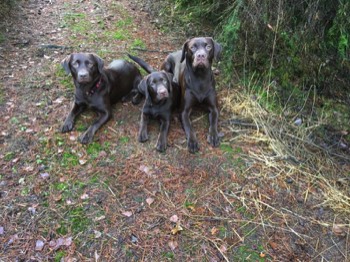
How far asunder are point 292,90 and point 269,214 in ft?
7.57

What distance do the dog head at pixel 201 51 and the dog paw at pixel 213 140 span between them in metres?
0.98

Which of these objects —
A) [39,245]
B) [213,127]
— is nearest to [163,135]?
[213,127]

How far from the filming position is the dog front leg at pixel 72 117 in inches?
194

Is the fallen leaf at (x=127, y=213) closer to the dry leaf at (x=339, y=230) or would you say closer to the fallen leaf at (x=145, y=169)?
the fallen leaf at (x=145, y=169)

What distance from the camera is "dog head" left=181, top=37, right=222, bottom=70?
4.72 m

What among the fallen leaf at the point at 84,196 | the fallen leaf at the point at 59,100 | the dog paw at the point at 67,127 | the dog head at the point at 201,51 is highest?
the dog head at the point at 201,51

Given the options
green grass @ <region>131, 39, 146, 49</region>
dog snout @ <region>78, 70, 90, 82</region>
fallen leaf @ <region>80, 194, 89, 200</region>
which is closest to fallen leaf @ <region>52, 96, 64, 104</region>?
dog snout @ <region>78, 70, 90, 82</region>

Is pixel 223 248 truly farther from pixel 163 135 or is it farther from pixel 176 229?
pixel 163 135

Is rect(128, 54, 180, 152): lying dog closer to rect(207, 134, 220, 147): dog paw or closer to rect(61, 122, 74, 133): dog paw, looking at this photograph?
rect(207, 134, 220, 147): dog paw

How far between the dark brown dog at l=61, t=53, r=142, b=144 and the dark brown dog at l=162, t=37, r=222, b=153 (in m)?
1.05

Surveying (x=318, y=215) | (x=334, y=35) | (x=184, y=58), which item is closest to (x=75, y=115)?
(x=184, y=58)

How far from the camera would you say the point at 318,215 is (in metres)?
3.96

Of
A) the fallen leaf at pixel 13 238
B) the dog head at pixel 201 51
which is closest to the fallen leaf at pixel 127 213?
the fallen leaf at pixel 13 238

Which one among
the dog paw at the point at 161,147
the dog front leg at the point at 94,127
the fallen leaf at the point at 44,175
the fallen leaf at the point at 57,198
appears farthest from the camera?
the dog front leg at the point at 94,127
